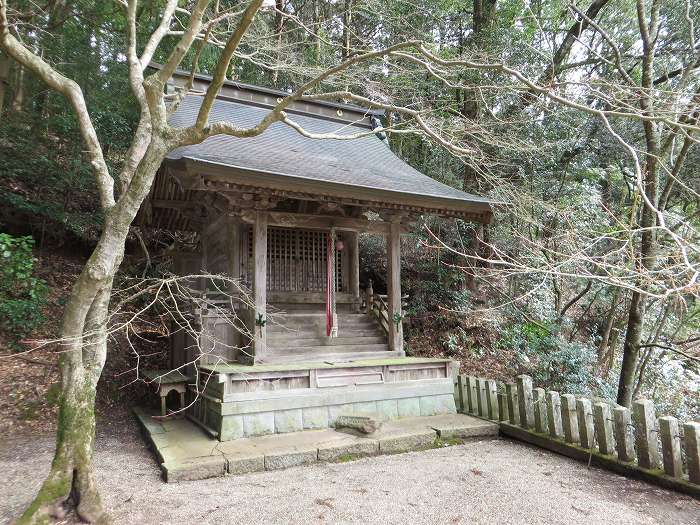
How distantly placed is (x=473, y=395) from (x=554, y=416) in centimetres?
145

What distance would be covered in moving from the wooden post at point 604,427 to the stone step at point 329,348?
11.1ft

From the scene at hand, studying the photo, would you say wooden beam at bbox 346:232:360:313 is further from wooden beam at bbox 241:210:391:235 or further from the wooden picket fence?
the wooden picket fence

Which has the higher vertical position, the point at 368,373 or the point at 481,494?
the point at 368,373

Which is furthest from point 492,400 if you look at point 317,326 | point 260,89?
point 260,89

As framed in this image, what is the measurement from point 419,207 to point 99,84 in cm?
896

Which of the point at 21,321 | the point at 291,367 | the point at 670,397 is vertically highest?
the point at 21,321

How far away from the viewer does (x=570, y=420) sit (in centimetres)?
488

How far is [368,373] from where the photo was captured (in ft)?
20.3

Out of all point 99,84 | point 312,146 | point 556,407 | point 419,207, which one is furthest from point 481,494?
point 99,84

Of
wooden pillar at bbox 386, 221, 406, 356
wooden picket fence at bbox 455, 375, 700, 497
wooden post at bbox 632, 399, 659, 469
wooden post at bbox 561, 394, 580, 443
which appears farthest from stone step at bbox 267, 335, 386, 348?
wooden post at bbox 632, 399, 659, 469

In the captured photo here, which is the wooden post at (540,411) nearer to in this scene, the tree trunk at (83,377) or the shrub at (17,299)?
the tree trunk at (83,377)

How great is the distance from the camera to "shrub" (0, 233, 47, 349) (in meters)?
6.99

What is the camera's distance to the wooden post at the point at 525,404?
5445 mm

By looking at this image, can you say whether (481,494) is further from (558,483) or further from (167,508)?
(167,508)
